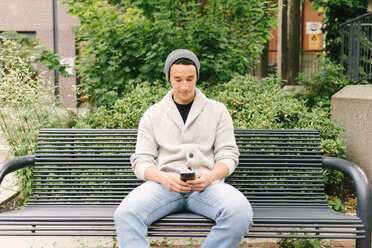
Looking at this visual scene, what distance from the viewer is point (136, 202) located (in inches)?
97.3

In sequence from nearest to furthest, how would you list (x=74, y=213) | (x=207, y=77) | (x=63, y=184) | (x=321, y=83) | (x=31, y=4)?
(x=74, y=213) < (x=63, y=184) < (x=207, y=77) < (x=321, y=83) < (x=31, y=4)

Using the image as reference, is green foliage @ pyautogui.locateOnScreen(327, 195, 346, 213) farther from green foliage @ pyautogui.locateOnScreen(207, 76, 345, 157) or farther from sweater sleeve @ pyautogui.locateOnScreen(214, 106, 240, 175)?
sweater sleeve @ pyautogui.locateOnScreen(214, 106, 240, 175)

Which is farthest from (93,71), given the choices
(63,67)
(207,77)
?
(207,77)

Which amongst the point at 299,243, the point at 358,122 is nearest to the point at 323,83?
the point at 358,122

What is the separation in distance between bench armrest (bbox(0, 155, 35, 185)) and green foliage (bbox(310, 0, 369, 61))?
7.98 meters

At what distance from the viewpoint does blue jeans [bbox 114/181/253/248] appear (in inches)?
92.2

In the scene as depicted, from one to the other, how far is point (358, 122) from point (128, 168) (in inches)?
125

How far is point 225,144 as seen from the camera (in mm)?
2820

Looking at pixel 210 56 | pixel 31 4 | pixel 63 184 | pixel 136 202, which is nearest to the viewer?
pixel 136 202

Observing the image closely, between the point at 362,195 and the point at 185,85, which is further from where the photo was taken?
the point at 185,85

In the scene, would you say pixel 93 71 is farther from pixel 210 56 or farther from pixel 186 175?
pixel 186 175

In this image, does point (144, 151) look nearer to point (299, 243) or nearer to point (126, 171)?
point (126, 171)

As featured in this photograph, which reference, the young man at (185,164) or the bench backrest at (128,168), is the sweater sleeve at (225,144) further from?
the bench backrest at (128,168)

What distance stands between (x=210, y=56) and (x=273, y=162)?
2332 mm
